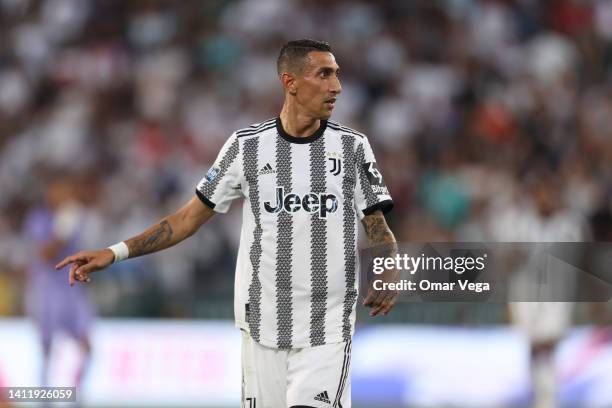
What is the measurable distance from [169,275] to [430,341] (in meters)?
2.55

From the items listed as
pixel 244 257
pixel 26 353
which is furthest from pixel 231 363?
pixel 244 257

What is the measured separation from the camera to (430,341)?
→ 9.13 meters

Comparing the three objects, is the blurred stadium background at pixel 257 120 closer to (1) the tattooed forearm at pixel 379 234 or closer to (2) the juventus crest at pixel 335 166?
(1) the tattooed forearm at pixel 379 234

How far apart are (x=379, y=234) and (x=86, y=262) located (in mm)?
1233

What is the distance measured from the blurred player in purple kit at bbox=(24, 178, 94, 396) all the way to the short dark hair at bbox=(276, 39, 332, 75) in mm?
4646

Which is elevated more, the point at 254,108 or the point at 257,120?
the point at 254,108

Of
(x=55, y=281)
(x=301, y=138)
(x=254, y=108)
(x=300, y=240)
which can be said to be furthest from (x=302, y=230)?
(x=254, y=108)

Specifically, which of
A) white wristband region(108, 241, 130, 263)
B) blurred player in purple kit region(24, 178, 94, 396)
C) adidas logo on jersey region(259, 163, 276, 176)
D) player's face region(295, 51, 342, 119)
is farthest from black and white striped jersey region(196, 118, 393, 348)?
blurred player in purple kit region(24, 178, 94, 396)

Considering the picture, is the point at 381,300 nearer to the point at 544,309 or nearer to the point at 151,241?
the point at 151,241

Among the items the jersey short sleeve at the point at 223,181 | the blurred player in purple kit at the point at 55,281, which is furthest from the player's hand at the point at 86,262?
the blurred player in purple kit at the point at 55,281

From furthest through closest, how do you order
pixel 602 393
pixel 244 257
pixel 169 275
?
pixel 169 275
pixel 602 393
pixel 244 257

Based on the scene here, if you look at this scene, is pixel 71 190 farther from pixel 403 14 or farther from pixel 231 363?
pixel 403 14

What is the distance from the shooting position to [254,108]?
12.4 meters

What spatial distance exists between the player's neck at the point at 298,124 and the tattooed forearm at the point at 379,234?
447 millimetres
